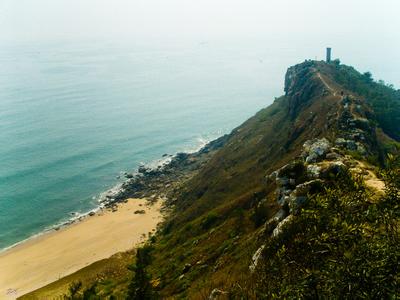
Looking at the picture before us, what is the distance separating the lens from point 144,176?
128m

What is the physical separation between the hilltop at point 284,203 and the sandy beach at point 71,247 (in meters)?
7.99

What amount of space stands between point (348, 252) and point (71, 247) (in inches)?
3206

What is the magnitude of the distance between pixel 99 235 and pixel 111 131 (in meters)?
88.3

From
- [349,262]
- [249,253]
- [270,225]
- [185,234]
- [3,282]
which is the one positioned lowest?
[3,282]

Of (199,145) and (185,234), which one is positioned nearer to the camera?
(185,234)

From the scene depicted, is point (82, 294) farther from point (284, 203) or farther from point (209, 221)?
point (284, 203)

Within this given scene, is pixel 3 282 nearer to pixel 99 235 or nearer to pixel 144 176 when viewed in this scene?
pixel 99 235

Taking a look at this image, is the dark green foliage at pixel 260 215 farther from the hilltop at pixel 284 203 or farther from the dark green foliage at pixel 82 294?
the dark green foliage at pixel 82 294

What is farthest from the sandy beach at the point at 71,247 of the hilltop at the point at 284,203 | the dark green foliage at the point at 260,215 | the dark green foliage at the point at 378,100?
the dark green foliage at the point at 378,100

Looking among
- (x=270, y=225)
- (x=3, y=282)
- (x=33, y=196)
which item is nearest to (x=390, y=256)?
(x=270, y=225)

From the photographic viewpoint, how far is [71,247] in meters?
86.6

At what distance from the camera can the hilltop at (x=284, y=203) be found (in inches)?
706

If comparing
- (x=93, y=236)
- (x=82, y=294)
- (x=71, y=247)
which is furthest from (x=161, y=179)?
(x=82, y=294)

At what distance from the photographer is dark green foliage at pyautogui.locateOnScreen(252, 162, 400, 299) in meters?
15.2
